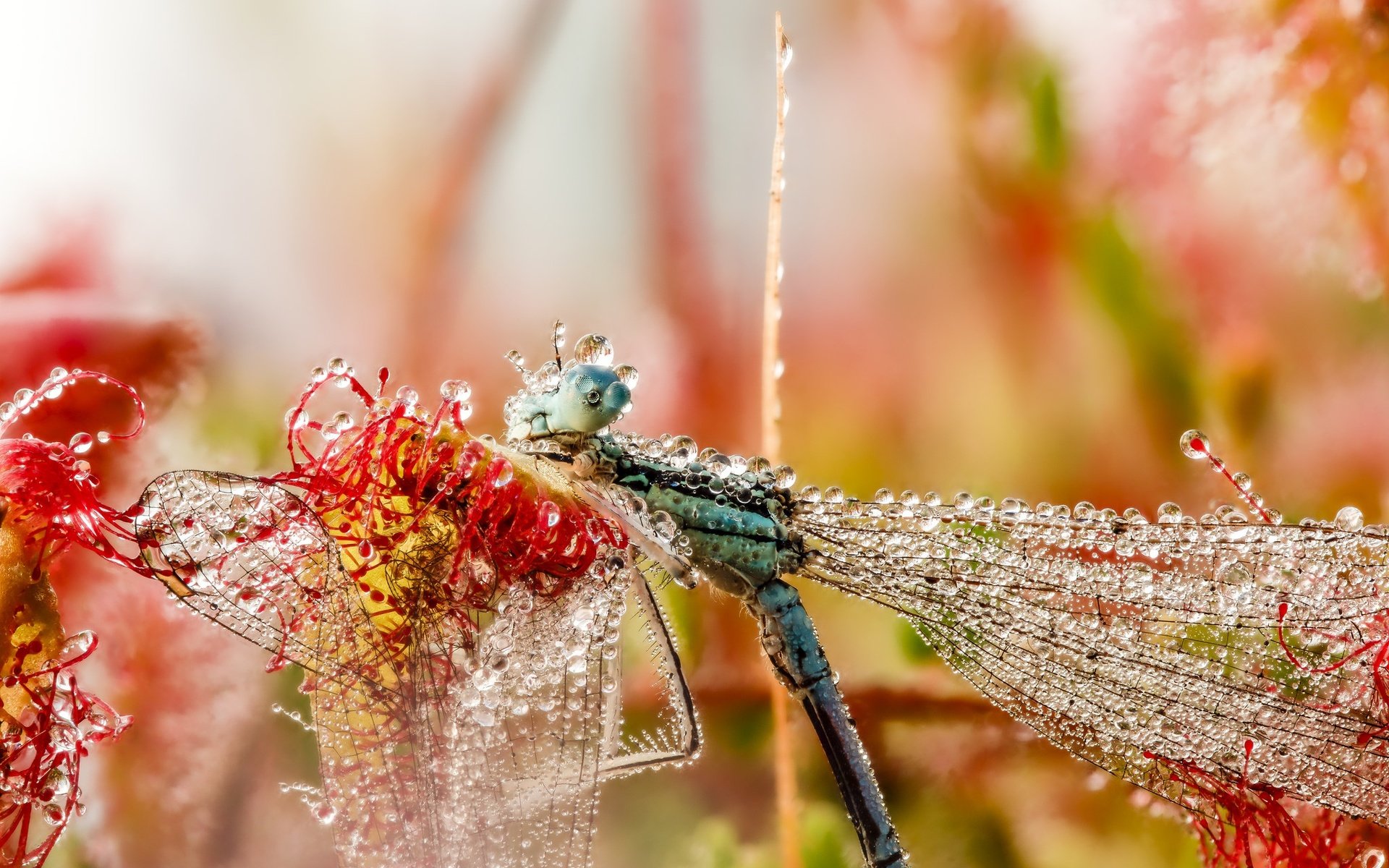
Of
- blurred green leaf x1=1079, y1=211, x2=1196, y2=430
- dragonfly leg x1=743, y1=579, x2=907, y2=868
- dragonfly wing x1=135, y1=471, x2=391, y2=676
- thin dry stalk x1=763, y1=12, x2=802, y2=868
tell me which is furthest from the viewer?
blurred green leaf x1=1079, y1=211, x2=1196, y2=430

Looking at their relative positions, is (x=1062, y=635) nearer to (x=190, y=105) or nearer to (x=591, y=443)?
(x=591, y=443)

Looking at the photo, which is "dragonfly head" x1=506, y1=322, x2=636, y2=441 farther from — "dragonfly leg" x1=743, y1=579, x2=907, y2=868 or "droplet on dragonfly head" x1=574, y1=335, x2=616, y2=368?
"dragonfly leg" x1=743, y1=579, x2=907, y2=868

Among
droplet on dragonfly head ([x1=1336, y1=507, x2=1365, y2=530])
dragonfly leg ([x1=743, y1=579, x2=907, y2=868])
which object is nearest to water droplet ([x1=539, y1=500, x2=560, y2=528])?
dragonfly leg ([x1=743, y1=579, x2=907, y2=868])

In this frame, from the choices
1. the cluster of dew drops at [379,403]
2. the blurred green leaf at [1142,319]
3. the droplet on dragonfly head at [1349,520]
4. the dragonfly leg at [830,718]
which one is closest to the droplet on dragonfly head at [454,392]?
the cluster of dew drops at [379,403]

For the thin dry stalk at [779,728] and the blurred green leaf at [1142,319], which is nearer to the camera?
the thin dry stalk at [779,728]

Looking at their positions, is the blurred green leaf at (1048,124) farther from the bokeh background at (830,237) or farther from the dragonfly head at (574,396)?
the dragonfly head at (574,396)

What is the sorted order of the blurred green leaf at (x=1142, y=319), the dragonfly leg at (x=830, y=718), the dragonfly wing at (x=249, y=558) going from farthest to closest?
the blurred green leaf at (x=1142, y=319) < the dragonfly leg at (x=830, y=718) < the dragonfly wing at (x=249, y=558)

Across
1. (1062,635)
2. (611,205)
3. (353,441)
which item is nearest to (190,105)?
(611,205)
